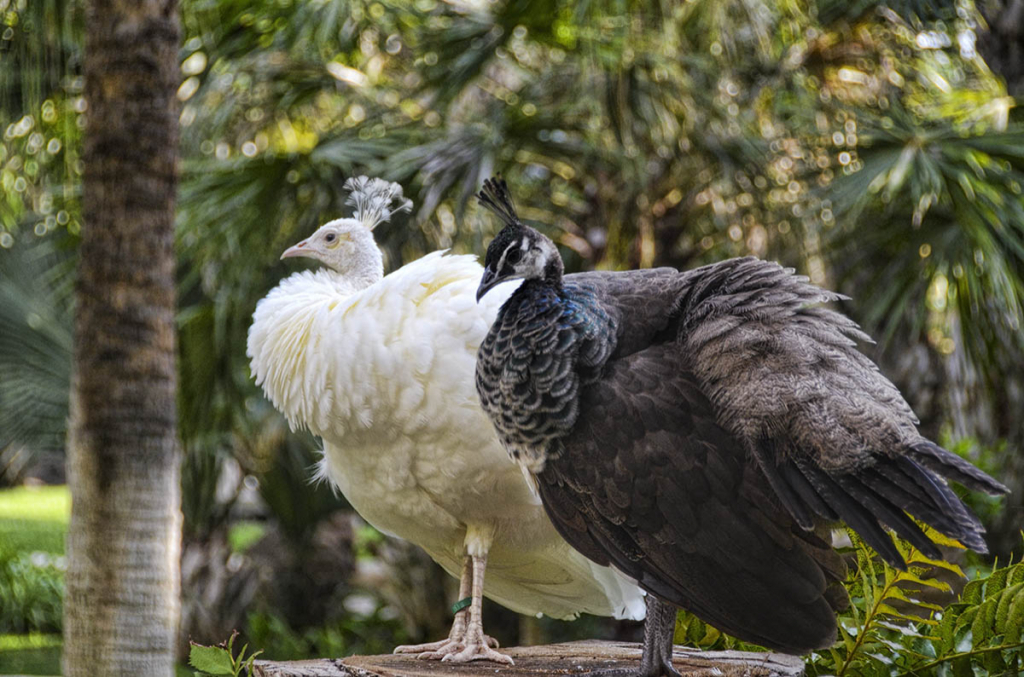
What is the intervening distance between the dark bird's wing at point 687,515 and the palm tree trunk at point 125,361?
136 cm

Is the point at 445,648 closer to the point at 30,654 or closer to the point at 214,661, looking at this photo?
the point at 214,661

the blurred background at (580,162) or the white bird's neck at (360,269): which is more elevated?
the blurred background at (580,162)

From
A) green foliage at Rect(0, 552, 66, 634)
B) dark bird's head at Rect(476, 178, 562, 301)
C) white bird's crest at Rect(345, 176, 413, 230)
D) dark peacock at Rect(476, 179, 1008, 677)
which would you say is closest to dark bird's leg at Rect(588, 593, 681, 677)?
dark peacock at Rect(476, 179, 1008, 677)

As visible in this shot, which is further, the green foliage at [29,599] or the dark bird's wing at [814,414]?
the green foliage at [29,599]

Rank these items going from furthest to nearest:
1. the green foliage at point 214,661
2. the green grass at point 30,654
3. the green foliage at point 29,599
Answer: the green foliage at point 29,599 < the green grass at point 30,654 < the green foliage at point 214,661

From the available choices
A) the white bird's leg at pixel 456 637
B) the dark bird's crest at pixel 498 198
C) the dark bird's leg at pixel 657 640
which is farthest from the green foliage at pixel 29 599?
the dark bird's crest at pixel 498 198

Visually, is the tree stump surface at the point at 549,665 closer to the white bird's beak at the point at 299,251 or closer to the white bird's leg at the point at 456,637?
the white bird's leg at the point at 456,637

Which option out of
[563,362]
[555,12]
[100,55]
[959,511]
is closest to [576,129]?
[555,12]

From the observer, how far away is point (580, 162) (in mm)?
4656

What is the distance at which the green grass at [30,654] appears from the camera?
20.8 ft

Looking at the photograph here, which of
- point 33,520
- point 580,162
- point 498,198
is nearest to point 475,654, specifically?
point 498,198

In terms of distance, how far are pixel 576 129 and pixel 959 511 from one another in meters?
3.02

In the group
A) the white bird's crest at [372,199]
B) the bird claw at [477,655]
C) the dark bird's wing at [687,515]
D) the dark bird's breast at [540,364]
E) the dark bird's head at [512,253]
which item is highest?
the white bird's crest at [372,199]

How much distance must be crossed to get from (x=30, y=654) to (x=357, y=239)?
5117 millimetres
